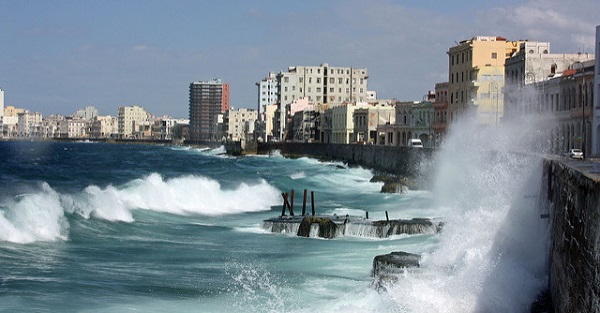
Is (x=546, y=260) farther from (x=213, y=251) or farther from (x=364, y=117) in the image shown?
(x=364, y=117)

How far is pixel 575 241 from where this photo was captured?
40.1 feet

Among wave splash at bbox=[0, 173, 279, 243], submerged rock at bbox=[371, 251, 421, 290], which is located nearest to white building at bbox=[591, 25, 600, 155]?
wave splash at bbox=[0, 173, 279, 243]

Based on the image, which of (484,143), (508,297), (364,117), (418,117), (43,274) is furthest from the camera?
(364,117)

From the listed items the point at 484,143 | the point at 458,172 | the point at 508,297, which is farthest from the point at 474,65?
the point at 508,297

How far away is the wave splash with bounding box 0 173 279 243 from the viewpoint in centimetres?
2694

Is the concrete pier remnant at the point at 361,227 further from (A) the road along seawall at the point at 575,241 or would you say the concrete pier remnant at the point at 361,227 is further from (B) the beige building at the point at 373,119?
(B) the beige building at the point at 373,119

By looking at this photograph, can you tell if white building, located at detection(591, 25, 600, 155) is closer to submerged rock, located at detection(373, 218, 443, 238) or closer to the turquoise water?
the turquoise water

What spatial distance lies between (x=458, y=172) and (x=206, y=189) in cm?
1373

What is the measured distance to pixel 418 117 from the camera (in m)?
92.0

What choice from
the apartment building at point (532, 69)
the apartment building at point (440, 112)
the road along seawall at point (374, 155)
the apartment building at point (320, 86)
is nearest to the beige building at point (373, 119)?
the road along seawall at point (374, 155)

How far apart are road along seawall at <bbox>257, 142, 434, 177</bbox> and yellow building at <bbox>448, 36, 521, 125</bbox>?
6.86 m

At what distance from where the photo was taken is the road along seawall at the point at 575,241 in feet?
34.6

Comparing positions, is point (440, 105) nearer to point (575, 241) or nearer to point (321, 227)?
point (321, 227)

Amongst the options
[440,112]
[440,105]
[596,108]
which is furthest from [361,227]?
[440,112]
